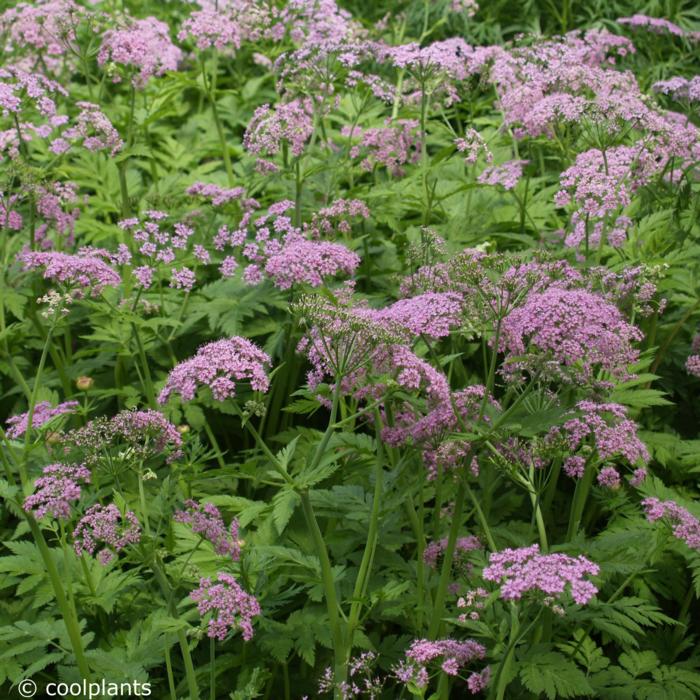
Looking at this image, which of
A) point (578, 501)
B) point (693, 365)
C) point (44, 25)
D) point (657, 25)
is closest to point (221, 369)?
point (578, 501)

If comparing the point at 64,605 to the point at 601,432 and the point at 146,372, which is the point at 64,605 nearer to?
the point at 146,372

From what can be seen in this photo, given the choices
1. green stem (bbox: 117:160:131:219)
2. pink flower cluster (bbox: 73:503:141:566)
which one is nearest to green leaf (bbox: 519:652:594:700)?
pink flower cluster (bbox: 73:503:141:566)

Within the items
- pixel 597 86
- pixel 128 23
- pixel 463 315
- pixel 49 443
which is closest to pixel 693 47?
pixel 597 86

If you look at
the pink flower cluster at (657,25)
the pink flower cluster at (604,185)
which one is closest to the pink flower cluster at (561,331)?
the pink flower cluster at (604,185)

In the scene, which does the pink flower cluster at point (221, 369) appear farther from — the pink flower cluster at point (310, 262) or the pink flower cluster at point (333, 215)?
the pink flower cluster at point (333, 215)

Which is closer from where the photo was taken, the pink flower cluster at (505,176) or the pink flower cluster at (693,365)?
the pink flower cluster at (693,365)

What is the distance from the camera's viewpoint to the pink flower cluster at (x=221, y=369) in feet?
12.4

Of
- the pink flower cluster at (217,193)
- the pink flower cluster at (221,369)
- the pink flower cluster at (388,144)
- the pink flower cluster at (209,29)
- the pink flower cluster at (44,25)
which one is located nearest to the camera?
the pink flower cluster at (221,369)

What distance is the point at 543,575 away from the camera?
3.32 metres

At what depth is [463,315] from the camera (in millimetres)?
4352

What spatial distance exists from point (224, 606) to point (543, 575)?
137cm

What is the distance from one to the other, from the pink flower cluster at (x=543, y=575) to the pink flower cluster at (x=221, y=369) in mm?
1201

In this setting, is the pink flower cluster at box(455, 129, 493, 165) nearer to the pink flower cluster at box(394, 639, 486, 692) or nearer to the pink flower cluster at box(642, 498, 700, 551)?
the pink flower cluster at box(642, 498, 700, 551)

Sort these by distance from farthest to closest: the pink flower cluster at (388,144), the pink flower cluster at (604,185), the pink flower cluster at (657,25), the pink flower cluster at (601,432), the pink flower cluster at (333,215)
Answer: the pink flower cluster at (657,25)
the pink flower cluster at (388,144)
the pink flower cluster at (333,215)
the pink flower cluster at (604,185)
the pink flower cluster at (601,432)
